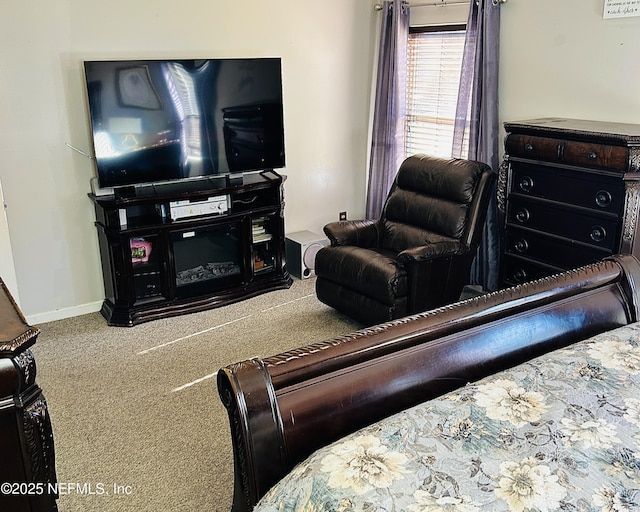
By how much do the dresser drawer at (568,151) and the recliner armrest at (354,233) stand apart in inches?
42.8

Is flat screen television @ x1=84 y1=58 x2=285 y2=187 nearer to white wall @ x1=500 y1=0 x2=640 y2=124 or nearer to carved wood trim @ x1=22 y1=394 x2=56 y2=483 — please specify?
white wall @ x1=500 y1=0 x2=640 y2=124

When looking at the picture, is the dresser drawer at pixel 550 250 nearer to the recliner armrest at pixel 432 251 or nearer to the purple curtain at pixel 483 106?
the recliner armrest at pixel 432 251

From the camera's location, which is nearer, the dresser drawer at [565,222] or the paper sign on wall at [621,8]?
the dresser drawer at [565,222]

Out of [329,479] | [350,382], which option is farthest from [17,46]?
[329,479]

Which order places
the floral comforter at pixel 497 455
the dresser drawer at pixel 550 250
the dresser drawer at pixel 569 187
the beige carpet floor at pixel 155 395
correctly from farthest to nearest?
Result: 1. the dresser drawer at pixel 550 250
2. the dresser drawer at pixel 569 187
3. the beige carpet floor at pixel 155 395
4. the floral comforter at pixel 497 455

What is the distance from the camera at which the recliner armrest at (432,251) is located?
3617mm

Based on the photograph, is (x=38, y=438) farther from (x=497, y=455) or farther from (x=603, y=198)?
(x=603, y=198)

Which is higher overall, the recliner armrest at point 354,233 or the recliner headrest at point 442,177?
the recliner headrest at point 442,177

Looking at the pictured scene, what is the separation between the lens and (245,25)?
14.7ft

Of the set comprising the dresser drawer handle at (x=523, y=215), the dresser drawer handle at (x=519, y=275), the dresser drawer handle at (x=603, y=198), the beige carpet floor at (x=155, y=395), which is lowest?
the beige carpet floor at (x=155, y=395)

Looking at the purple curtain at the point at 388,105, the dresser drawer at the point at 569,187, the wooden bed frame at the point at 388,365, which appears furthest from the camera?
the purple curtain at the point at 388,105

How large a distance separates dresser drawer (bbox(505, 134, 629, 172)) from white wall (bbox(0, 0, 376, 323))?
1.87 meters

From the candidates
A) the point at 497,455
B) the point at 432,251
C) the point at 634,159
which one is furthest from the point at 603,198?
the point at 497,455

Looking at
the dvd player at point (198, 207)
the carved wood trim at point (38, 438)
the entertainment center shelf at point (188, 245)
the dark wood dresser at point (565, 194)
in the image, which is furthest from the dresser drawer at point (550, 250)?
the carved wood trim at point (38, 438)
